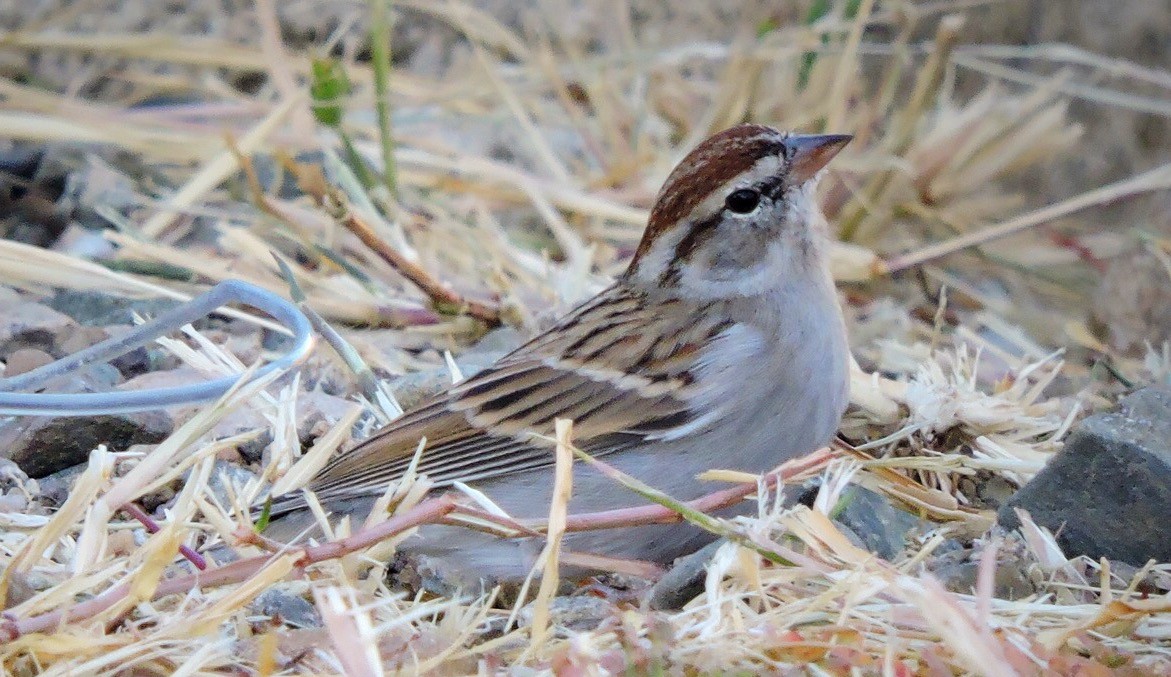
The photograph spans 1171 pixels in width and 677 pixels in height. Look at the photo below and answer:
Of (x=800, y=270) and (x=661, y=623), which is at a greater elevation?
(x=800, y=270)

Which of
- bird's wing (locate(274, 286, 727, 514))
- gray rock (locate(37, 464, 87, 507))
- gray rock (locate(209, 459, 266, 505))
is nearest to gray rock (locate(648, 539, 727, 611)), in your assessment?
bird's wing (locate(274, 286, 727, 514))

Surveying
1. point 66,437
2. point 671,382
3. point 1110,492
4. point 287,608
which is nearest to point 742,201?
point 671,382

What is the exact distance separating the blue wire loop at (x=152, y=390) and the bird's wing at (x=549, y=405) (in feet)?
0.72

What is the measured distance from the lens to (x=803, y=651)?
76.7 inches

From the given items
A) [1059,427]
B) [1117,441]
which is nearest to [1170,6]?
[1059,427]

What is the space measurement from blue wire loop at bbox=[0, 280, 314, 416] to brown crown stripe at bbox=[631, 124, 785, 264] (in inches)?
29.0

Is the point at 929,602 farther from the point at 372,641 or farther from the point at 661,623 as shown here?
the point at 372,641

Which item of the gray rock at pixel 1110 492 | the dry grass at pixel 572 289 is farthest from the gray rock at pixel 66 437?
the gray rock at pixel 1110 492

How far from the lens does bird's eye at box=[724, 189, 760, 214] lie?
2.89m

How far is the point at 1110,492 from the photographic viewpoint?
2432 millimetres

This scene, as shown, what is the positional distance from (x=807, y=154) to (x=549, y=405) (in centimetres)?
67

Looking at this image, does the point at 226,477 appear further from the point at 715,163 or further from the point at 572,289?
the point at 572,289

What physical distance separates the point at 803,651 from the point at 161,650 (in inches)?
32.7

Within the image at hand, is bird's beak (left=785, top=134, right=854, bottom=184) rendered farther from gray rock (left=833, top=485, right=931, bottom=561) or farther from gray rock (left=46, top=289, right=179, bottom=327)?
gray rock (left=46, top=289, right=179, bottom=327)
